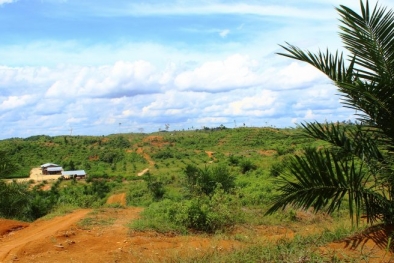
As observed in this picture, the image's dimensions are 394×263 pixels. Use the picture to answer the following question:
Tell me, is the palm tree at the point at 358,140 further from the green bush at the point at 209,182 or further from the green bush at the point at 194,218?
the green bush at the point at 209,182

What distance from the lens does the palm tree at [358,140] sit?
476cm

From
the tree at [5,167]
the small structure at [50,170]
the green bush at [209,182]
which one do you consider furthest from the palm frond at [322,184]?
the small structure at [50,170]

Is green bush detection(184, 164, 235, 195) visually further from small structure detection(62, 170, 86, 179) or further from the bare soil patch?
small structure detection(62, 170, 86, 179)

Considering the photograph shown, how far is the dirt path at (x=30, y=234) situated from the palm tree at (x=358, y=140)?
4697mm

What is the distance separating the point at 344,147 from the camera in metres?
5.21

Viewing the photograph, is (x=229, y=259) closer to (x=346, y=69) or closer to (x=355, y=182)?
(x=355, y=182)

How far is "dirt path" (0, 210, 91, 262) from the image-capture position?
700 centimetres

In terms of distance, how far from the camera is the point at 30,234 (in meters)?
9.41

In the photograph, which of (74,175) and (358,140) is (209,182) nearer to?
(358,140)

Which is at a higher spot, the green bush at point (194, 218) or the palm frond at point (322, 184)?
the palm frond at point (322, 184)

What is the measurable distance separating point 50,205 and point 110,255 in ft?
31.5

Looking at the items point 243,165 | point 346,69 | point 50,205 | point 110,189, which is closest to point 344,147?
point 346,69

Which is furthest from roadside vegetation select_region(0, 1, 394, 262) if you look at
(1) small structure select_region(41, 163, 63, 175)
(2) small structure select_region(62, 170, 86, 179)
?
(1) small structure select_region(41, 163, 63, 175)

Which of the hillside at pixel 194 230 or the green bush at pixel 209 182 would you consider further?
the green bush at pixel 209 182
